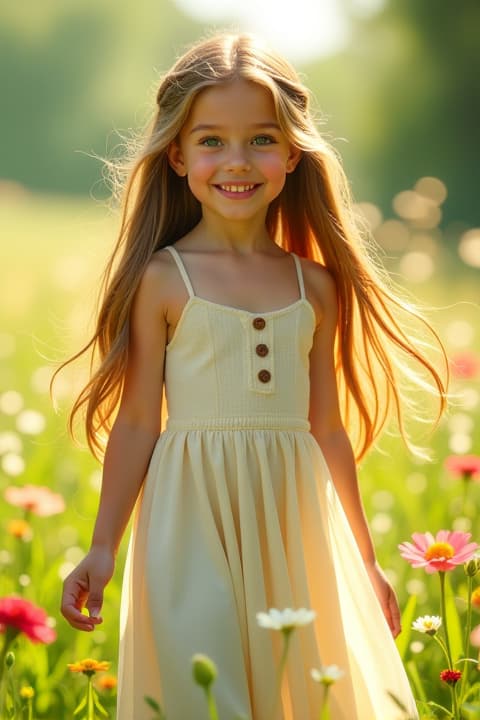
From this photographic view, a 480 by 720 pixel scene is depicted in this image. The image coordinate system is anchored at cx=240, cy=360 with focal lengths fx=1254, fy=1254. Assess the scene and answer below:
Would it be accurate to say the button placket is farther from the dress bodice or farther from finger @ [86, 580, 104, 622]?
finger @ [86, 580, 104, 622]

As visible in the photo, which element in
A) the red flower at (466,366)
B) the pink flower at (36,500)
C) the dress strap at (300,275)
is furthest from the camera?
the red flower at (466,366)

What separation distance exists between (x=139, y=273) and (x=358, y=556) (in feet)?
2.03

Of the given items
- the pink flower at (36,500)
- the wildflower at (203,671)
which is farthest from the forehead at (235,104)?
the wildflower at (203,671)

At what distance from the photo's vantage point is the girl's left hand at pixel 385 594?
2.24 meters

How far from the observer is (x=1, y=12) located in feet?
43.1

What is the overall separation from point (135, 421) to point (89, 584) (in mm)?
284

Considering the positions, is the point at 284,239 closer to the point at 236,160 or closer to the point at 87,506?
the point at 236,160

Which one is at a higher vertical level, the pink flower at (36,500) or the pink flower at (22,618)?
the pink flower at (36,500)

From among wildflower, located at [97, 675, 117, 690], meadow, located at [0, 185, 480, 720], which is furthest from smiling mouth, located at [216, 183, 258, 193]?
wildflower, located at [97, 675, 117, 690]

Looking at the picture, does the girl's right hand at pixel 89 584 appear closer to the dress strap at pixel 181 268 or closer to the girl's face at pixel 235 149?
the dress strap at pixel 181 268

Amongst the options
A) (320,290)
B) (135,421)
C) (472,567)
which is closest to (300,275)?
(320,290)

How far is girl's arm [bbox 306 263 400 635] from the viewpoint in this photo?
89.0 inches

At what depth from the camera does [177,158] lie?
88.5 inches

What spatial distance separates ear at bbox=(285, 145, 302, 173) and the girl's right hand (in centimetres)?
76
